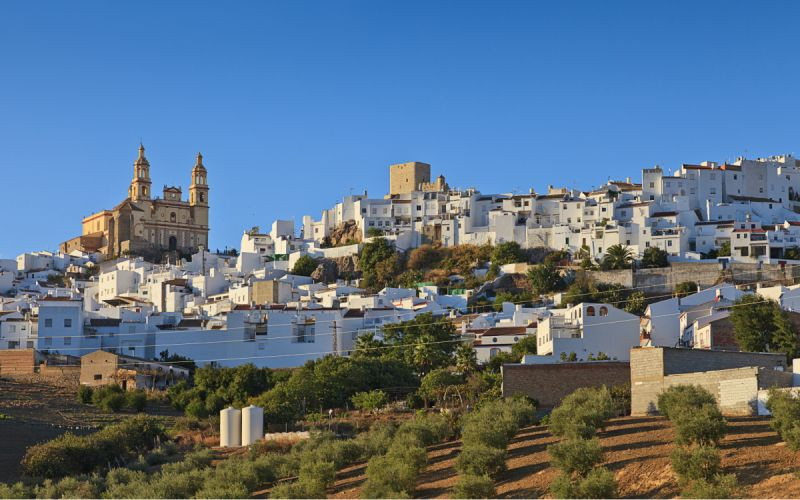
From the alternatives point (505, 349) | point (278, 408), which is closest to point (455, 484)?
point (278, 408)

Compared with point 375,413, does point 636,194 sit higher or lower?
higher

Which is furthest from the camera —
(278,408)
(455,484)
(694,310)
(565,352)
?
(694,310)

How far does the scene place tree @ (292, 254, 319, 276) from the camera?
89.8 meters

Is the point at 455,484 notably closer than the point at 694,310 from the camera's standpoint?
Yes

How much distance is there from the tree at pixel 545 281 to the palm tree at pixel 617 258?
294 cm

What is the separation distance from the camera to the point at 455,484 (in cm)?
2570

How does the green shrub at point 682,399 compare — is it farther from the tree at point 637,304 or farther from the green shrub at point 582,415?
the tree at point 637,304

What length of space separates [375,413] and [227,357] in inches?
778

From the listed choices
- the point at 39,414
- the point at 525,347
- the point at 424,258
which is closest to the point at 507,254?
the point at 424,258

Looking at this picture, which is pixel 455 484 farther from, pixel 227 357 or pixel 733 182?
pixel 733 182

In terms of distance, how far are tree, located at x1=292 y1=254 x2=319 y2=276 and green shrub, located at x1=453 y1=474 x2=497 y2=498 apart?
64.9 meters

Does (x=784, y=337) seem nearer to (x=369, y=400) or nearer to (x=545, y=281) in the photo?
(x=369, y=400)

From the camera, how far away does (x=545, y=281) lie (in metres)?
78.0

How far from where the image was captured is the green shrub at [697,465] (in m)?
22.8
